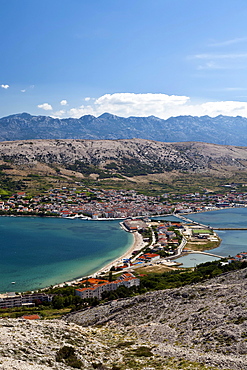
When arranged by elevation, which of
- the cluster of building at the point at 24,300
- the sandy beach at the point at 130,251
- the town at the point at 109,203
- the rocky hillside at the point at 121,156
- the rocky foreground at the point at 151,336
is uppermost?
the rocky hillside at the point at 121,156

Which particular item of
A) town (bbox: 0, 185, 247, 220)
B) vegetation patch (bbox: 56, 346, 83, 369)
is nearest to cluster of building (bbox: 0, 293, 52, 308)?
vegetation patch (bbox: 56, 346, 83, 369)

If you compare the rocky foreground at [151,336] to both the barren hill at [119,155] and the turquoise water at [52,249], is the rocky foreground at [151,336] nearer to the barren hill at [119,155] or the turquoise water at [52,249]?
the turquoise water at [52,249]

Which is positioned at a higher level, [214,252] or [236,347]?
[236,347]

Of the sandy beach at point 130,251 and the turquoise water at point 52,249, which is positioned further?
the sandy beach at point 130,251

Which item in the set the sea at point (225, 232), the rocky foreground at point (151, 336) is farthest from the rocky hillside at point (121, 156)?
the rocky foreground at point (151, 336)

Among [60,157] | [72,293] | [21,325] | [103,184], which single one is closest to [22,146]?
[60,157]

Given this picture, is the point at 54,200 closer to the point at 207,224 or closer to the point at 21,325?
the point at 207,224

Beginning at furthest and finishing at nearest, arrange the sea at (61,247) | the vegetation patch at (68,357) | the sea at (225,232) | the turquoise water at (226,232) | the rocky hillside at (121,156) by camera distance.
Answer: the rocky hillside at (121,156) → the turquoise water at (226,232) → the sea at (225,232) → the sea at (61,247) → the vegetation patch at (68,357)
